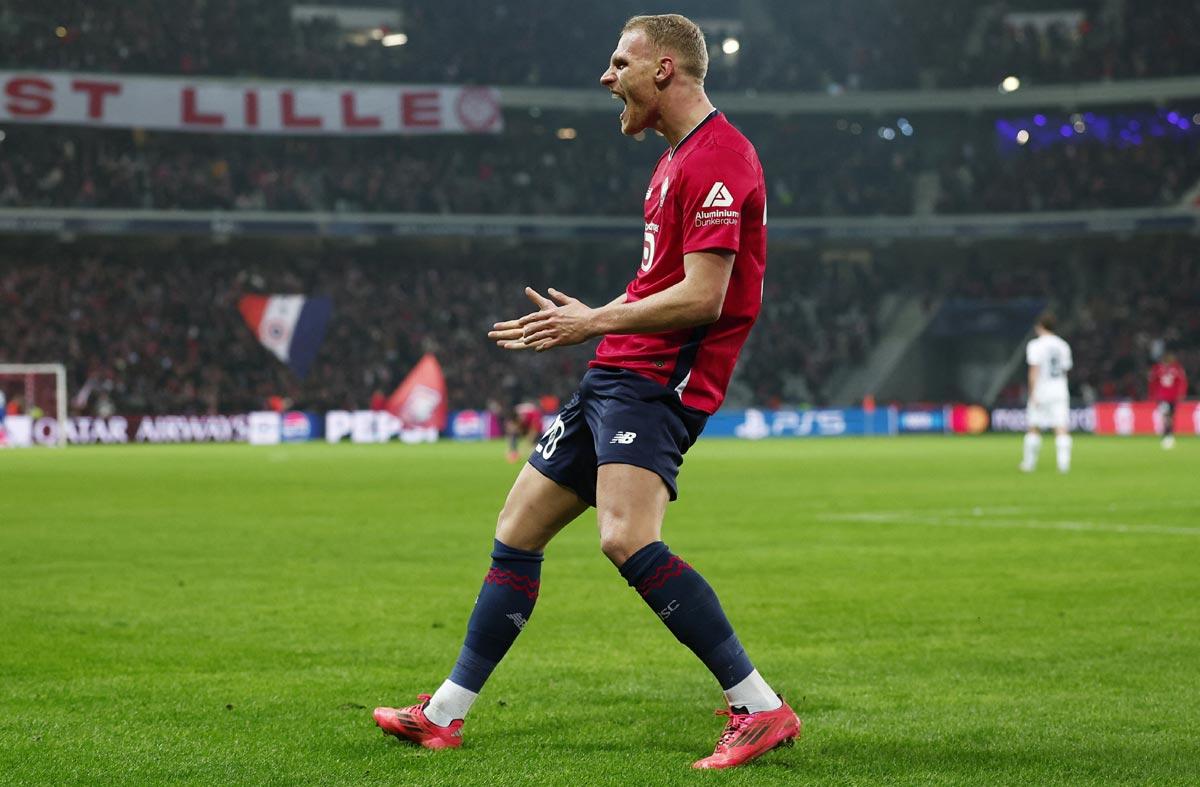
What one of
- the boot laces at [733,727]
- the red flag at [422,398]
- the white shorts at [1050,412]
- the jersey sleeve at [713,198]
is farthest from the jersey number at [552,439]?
the red flag at [422,398]

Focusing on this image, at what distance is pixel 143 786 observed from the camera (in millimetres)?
4590

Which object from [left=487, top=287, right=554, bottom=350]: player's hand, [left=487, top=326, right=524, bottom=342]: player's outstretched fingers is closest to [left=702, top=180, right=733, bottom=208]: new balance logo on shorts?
[left=487, top=287, right=554, bottom=350]: player's hand

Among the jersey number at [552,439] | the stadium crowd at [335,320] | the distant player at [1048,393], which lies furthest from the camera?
the stadium crowd at [335,320]

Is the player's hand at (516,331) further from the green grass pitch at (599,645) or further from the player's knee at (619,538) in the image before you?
the green grass pitch at (599,645)

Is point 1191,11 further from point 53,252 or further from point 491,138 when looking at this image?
point 53,252

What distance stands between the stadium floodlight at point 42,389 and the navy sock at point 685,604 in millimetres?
39408

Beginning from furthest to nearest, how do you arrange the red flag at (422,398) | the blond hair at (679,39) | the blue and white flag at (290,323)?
the blue and white flag at (290,323), the red flag at (422,398), the blond hair at (679,39)

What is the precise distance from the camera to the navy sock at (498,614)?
5.31m

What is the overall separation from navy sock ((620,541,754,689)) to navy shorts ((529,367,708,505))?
0.74 ft

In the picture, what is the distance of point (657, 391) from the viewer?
5.09m

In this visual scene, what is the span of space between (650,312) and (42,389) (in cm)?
4066

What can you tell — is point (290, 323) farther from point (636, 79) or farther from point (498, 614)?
point (636, 79)

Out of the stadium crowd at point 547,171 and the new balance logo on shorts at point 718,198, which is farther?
the stadium crowd at point 547,171

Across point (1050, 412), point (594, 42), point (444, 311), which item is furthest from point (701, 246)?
point (594, 42)
